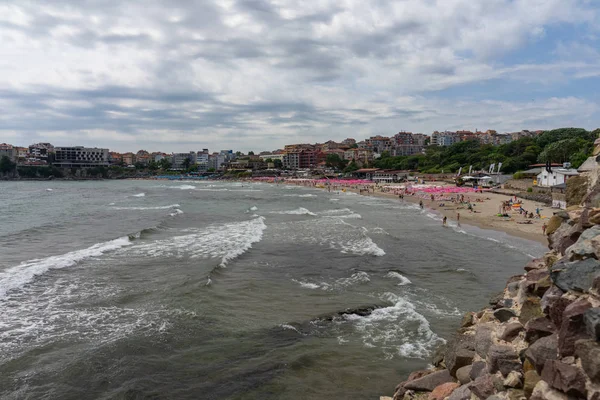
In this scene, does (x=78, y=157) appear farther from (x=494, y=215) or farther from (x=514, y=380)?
(x=514, y=380)

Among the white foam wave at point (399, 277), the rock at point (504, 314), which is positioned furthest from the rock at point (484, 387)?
the white foam wave at point (399, 277)

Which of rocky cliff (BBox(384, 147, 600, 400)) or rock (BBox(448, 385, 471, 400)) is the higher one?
rocky cliff (BBox(384, 147, 600, 400))

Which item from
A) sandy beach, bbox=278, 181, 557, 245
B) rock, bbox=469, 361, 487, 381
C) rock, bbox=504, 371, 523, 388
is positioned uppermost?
rock, bbox=504, 371, 523, 388

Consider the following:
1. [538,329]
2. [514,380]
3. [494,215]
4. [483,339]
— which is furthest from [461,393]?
[494,215]

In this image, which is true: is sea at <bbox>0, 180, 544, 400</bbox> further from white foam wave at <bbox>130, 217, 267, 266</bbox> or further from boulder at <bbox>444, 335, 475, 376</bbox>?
boulder at <bbox>444, 335, 475, 376</bbox>

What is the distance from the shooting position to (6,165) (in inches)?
6639

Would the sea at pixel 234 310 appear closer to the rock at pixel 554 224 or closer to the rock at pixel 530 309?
the rock at pixel 530 309

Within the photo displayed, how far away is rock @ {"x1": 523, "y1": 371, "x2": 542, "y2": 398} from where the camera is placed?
4879 millimetres

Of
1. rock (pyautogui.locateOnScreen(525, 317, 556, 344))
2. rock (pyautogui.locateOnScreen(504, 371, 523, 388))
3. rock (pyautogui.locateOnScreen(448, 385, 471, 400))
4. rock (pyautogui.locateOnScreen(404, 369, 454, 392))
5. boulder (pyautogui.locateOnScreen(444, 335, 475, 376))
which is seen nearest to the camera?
rock (pyautogui.locateOnScreen(504, 371, 523, 388))

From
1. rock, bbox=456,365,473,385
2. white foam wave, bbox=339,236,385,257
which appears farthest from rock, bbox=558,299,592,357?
white foam wave, bbox=339,236,385,257

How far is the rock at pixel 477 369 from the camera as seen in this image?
5980 millimetres

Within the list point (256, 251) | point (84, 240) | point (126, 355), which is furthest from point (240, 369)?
point (84, 240)

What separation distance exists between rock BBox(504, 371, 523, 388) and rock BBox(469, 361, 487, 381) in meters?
0.60

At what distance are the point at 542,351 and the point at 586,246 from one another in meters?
1.66
